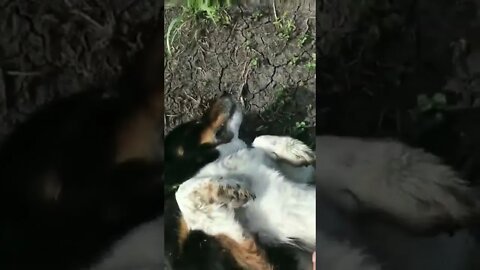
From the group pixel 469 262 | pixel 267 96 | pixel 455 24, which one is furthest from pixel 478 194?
pixel 267 96

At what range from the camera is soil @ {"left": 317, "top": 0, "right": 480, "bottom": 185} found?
1.27 metres

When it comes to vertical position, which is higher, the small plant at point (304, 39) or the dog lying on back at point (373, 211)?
the small plant at point (304, 39)

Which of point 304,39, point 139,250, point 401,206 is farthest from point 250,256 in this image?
point 304,39

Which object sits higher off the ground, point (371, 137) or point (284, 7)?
point (284, 7)

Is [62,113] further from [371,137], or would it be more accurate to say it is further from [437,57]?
[437,57]

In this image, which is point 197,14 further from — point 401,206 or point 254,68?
point 401,206

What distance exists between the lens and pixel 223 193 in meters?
1.28

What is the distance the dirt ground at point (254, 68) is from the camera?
1288 millimetres

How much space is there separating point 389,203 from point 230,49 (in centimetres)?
46

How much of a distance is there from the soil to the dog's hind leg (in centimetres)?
23

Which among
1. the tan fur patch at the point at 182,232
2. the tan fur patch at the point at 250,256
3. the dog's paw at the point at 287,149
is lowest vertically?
the tan fur patch at the point at 250,256

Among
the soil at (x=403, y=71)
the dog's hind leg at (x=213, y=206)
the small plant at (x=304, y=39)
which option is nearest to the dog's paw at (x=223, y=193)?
the dog's hind leg at (x=213, y=206)

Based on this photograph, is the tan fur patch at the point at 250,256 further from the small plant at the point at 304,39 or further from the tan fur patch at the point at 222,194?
the small plant at the point at 304,39

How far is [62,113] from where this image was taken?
1.24m
